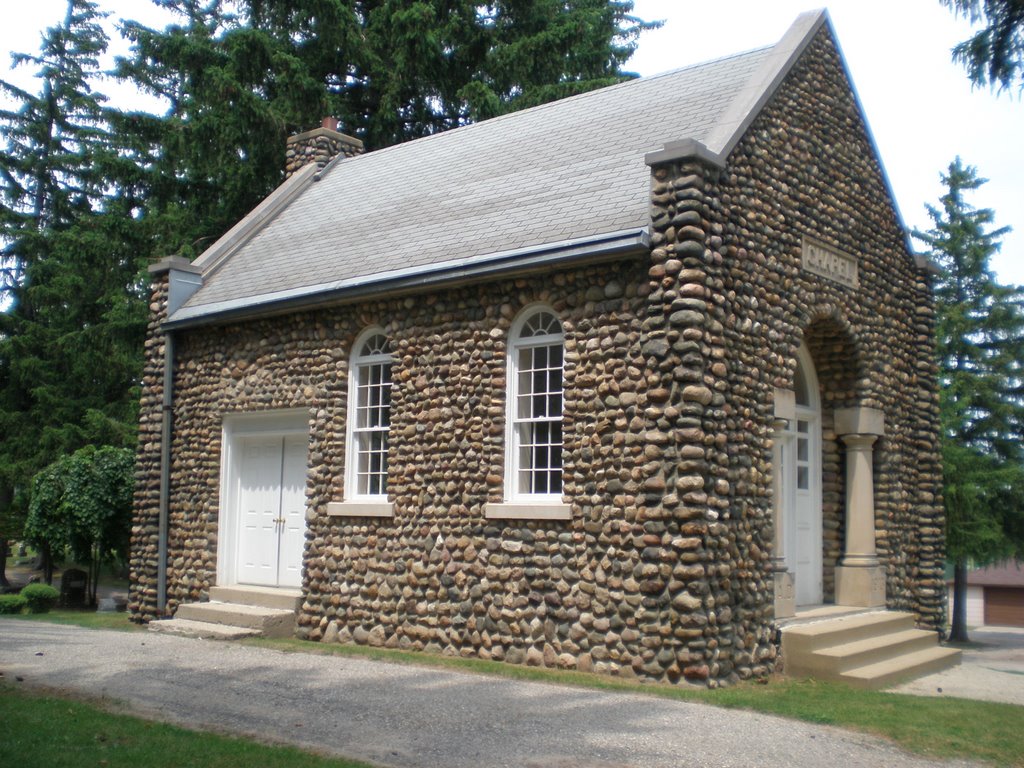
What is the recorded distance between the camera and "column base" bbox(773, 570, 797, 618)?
1203 cm

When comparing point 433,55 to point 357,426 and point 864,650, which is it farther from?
point 864,650

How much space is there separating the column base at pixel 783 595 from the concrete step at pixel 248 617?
623cm

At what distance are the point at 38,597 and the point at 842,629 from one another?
13.3m

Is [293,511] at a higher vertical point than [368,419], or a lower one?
lower

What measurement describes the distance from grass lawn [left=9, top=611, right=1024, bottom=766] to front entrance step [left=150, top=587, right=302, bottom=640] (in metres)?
2.11

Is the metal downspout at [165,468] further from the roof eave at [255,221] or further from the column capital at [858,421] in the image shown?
the column capital at [858,421]

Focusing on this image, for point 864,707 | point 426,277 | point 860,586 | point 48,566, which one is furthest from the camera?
point 48,566

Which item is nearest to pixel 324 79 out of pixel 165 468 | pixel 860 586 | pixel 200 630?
pixel 165 468

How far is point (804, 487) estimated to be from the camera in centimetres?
1407

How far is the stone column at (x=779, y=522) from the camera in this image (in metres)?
12.0

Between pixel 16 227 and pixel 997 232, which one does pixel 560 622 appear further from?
pixel 16 227

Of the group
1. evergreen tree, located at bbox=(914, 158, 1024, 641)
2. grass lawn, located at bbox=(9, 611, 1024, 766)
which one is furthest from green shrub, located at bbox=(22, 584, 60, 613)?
evergreen tree, located at bbox=(914, 158, 1024, 641)

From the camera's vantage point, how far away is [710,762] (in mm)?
7414

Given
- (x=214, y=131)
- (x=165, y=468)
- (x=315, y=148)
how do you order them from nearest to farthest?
(x=165, y=468)
(x=315, y=148)
(x=214, y=131)
